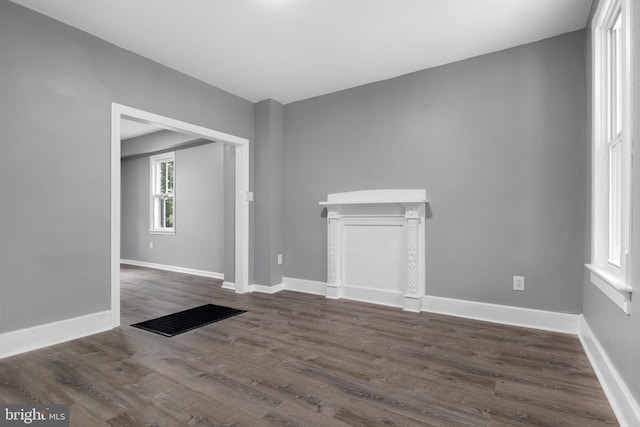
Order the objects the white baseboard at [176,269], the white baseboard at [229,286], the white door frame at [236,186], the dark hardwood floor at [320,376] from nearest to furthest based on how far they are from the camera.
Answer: the dark hardwood floor at [320,376]
the white door frame at [236,186]
the white baseboard at [229,286]
the white baseboard at [176,269]

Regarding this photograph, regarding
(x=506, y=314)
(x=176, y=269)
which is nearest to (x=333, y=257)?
(x=506, y=314)

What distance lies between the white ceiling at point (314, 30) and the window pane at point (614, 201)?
1214 millimetres

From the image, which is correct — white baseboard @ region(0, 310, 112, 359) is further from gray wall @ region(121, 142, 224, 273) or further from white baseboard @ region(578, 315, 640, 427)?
white baseboard @ region(578, 315, 640, 427)

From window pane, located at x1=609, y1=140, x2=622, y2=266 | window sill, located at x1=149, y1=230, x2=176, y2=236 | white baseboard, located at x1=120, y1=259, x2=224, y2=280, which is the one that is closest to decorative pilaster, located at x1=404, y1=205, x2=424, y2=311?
window pane, located at x1=609, y1=140, x2=622, y2=266

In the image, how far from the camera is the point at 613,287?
168 centimetres

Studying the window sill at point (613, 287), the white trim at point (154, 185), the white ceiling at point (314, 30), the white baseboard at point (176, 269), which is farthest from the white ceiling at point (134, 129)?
the window sill at point (613, 287)

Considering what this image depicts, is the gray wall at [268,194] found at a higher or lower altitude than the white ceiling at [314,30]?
lower

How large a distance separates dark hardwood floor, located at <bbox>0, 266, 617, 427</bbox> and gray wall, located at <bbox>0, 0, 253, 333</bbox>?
1.44 ft

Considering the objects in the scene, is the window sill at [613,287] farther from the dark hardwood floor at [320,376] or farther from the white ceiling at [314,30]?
the white ceiling at [314,30]

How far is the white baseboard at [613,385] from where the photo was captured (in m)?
1.43

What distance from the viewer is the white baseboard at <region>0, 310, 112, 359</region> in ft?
7.57

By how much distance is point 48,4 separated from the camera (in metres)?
2.42

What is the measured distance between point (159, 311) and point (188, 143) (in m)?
3.33

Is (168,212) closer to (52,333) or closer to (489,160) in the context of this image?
(52,333)
